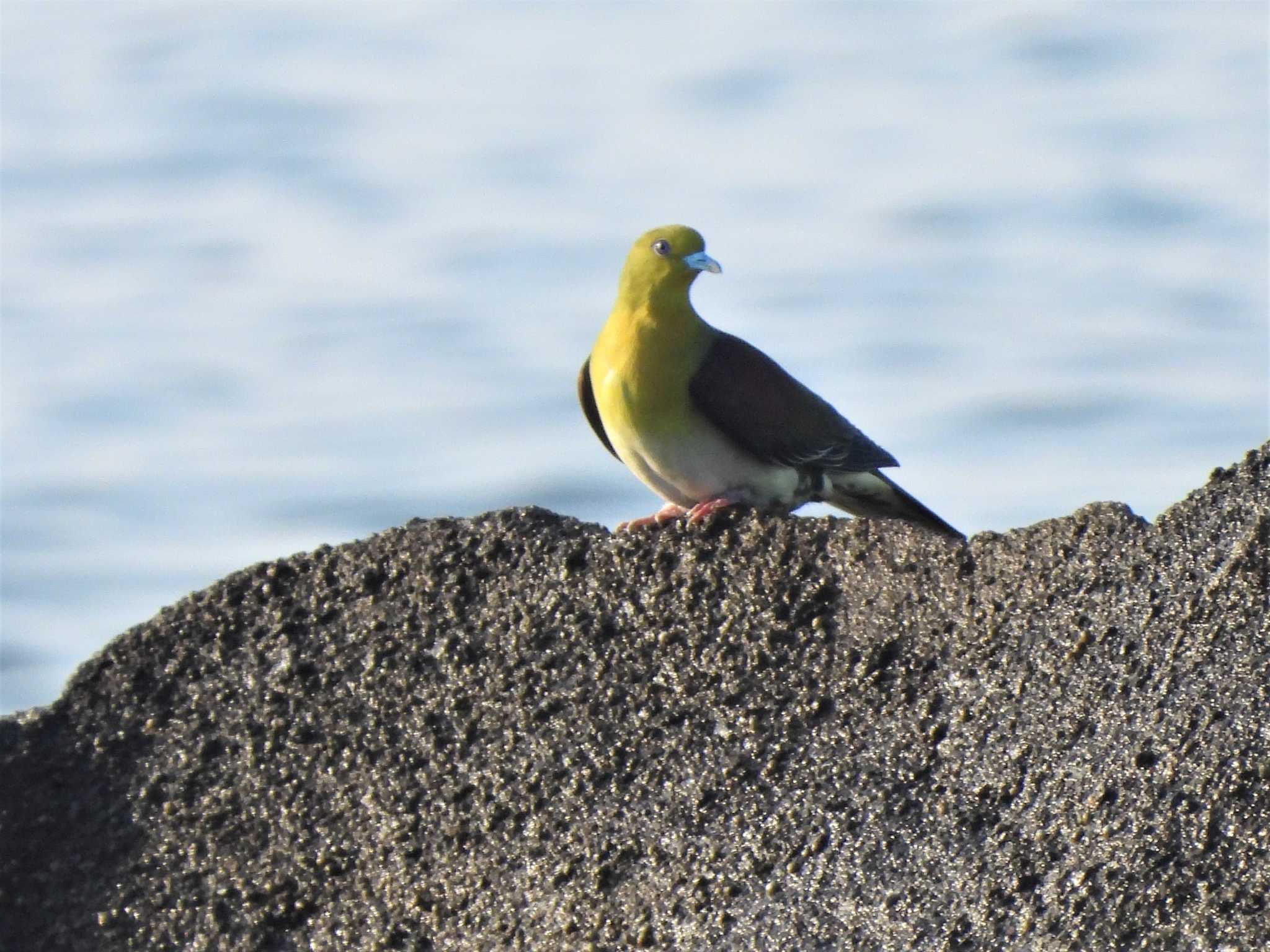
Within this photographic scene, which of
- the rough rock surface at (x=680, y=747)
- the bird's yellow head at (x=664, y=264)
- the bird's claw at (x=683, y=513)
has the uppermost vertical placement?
the bird's yellow head at (x=664, y=264)

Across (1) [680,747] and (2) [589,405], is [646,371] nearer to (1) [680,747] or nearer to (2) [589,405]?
(2) [589,405]

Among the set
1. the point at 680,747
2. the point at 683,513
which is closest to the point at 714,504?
the point at 683,513

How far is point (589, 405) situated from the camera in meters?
5.27

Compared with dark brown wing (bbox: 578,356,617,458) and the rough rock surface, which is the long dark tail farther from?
the rough rock surface

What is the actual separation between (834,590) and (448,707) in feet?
2.21

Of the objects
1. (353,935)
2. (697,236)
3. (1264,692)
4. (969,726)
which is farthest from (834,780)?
(697,236)

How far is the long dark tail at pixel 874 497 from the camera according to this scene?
492 centimetres

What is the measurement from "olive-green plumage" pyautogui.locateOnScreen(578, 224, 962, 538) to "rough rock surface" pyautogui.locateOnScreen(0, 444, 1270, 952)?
1.51m

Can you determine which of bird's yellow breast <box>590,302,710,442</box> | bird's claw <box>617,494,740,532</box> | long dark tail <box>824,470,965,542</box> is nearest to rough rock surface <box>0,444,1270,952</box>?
bird's claw <box>617,494,740,532</box>

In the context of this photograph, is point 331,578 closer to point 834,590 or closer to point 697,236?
point 834,590

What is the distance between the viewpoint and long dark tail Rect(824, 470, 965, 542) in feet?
16.1

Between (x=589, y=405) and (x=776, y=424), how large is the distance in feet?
2.03

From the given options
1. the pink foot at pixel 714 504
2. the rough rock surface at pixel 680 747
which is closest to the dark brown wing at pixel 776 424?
the pink foot at pixel 714 504

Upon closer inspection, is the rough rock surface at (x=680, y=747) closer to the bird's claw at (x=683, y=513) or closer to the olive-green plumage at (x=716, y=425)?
the bird's claw at (x=683, y=513)
